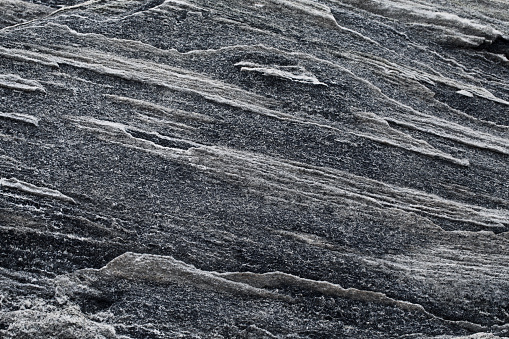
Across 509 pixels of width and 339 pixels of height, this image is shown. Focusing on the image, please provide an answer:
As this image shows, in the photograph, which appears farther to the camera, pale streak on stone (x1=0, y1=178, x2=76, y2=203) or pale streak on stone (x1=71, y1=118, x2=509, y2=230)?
pale streak on stone (x1=71, y1=118, x2=509, y2=230)

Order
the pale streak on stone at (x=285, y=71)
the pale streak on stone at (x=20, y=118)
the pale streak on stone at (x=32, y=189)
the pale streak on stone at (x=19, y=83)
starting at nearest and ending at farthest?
the pale streak on stone at (x=32, y=189), the pale streak on stone at (x=20, y=118), the pale streak on stone at (x=19, y=83), the pale streak on stone at (x=285, y=71)

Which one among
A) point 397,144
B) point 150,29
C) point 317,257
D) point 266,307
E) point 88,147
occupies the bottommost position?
point 266,307

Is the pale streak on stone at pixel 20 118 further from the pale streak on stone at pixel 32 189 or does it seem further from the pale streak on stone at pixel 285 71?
the pale streak on stone at pixel 285 71

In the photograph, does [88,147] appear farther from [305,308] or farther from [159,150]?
[305,308]

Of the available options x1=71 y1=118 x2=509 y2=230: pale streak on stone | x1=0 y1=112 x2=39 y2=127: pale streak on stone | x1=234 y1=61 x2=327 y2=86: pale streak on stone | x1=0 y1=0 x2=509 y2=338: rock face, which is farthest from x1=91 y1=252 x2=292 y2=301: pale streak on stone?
x1=234 y1=61 x2=327 y2=86: pale streak on stone

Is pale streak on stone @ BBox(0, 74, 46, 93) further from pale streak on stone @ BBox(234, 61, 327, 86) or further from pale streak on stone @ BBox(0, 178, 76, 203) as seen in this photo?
pale streak on stone @ BBox(234, 61, 327, 86)

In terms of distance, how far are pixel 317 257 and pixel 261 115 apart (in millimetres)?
1598

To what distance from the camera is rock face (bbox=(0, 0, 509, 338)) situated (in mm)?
4918

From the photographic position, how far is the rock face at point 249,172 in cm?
492

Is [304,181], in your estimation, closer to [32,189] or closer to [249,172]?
[249,172]

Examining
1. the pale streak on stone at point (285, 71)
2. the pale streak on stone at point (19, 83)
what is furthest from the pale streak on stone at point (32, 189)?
the pale streak on stone at point (285, 71)

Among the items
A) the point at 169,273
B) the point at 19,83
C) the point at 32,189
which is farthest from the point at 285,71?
the point at 32,189

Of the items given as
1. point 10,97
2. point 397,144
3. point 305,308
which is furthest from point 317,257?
point 10,97

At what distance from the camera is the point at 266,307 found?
495cm
